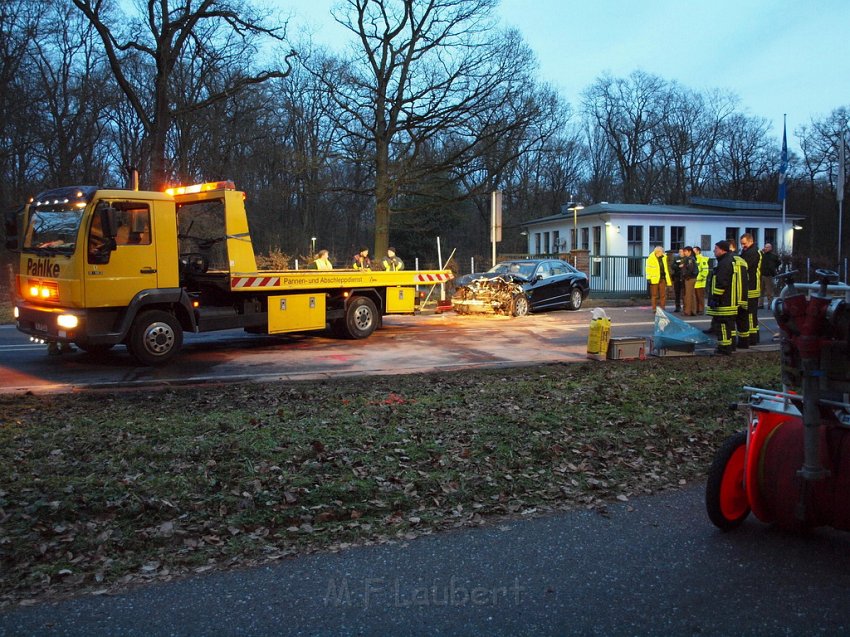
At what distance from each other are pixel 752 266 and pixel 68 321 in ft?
35.0

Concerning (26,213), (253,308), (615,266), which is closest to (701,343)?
(253,308)

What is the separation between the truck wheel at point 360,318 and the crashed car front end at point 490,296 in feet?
16.2

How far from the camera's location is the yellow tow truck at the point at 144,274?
1015cm

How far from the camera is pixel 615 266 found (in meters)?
30.1

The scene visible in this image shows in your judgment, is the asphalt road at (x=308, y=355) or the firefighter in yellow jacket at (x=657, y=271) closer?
the asphalt road at (x=308, y=355)

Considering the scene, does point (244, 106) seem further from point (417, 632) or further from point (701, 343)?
point (417, 632)

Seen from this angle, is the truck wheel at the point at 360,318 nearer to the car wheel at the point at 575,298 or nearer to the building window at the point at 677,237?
the car wheel at the point at 575,298

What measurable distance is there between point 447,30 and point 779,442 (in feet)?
94.8

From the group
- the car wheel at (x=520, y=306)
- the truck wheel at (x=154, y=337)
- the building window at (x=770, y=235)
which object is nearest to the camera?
the truck wheel at (x=154, y=337)

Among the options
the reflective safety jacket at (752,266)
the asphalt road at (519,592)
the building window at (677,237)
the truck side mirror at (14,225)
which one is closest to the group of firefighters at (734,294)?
the reflective safety jacket at (752,266)

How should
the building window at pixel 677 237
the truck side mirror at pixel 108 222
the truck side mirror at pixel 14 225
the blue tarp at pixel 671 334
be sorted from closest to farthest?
1. the truck side mirror at pixel 108 222
2. the truck side mirror at pixel 14 225
3. the blue tarp at pixel 671 334
4. the building window at pixel 677 237

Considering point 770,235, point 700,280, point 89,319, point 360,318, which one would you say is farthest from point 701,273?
point 770,235

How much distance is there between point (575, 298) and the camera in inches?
851

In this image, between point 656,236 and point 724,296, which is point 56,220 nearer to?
point 724,296
